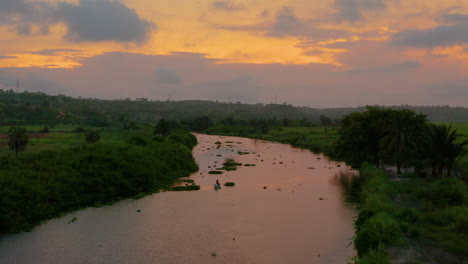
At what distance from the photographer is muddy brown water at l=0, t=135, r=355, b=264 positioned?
90.1ft

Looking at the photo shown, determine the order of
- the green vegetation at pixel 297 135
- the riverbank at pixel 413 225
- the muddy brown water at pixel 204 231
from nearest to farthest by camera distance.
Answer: the riverbank at pixel 413 225, the muddy brown water at pixel 204 231, the green vegetation at pixel 297 135

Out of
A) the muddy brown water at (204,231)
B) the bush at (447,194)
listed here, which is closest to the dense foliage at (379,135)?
the muddy brown water at (204,231)

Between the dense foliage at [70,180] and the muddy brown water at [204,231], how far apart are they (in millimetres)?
2088

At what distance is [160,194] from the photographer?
48.0m

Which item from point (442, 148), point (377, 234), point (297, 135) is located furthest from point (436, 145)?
point (297, 135)

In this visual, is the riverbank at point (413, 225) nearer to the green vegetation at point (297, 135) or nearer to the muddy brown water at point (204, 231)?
the muddy brown water at point (204, 231)

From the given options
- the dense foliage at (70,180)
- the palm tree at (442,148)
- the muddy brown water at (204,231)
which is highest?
the palm tree at (442,148)

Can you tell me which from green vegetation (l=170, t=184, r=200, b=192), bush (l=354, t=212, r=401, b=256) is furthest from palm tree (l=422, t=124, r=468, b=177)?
green vegetation (l=170, t=184, r=200, b=192)

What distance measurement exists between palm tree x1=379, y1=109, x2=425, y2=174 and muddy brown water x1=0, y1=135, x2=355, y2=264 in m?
10.3

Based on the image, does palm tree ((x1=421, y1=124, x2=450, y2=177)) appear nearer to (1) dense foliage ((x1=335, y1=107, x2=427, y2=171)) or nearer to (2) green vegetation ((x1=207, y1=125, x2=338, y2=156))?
(1) dense foliage ((x1=335, y1=107, x2=427, y2=171))

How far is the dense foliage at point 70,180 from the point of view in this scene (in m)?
34.1

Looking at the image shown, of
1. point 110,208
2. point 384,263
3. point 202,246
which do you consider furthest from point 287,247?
point 110,208

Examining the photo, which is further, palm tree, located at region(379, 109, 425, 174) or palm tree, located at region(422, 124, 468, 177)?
palm tree, located at region(379, 109, 425, 174)

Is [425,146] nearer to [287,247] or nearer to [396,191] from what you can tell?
[396,191]
